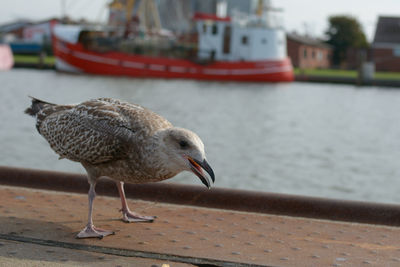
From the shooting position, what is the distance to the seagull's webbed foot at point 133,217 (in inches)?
159

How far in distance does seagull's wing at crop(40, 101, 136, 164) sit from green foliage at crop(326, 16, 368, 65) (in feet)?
246

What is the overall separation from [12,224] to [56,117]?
2.84 feet

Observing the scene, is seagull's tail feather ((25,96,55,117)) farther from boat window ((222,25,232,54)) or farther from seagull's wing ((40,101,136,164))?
boat window ((222,25,232,54))

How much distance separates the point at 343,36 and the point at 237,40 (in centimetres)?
3108

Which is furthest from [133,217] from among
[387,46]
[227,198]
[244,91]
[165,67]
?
[387,46]

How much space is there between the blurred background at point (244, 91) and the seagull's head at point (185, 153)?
5.77 ft

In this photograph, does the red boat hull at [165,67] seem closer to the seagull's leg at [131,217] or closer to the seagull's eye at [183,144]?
the seagull's leg at [131,217]

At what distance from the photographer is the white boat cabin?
167 ft

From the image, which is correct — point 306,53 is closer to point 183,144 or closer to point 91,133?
point 91,133

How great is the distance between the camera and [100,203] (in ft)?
15.0

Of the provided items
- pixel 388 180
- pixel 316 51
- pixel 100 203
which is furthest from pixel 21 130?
pixel 316 51

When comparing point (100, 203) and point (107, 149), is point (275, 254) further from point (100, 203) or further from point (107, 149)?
point (100, 203)

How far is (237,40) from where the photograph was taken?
51.1m

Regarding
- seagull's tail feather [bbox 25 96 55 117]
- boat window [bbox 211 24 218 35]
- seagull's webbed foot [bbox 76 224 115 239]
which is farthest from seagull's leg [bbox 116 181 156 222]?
boat window [bbox 211 24 218 35]
